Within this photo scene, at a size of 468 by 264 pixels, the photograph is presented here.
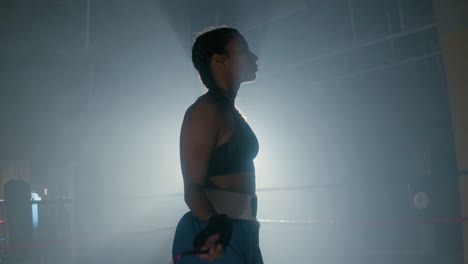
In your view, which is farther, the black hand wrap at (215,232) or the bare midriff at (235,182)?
the bare midriff at (235,182)

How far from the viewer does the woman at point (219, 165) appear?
1007 millimetres

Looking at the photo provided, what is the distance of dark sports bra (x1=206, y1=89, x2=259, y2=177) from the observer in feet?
3.48

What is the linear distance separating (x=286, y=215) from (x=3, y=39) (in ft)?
19.1

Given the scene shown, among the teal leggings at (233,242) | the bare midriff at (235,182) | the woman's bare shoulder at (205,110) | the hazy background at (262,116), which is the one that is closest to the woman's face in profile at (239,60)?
the woman's bare shoulder at (205,110)

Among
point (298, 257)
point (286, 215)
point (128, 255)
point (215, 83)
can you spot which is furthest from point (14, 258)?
point (286, 215)

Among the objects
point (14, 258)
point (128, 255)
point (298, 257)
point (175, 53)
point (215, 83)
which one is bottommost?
point (298, 257)

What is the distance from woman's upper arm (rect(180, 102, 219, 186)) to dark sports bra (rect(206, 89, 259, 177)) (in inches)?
1.2

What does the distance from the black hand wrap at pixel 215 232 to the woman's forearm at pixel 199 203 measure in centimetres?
3

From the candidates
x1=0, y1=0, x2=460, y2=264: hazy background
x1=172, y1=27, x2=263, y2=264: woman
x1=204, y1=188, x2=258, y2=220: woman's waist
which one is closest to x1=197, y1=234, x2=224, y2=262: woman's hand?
x1=172, y1=27, x2=263, y2=264: woman

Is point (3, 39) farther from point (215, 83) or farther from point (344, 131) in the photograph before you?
point (344, 131)

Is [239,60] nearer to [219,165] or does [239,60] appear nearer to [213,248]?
[219,165]

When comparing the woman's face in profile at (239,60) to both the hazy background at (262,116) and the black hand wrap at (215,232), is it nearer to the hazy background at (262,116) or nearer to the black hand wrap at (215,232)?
the black hand wrap at (215,232)

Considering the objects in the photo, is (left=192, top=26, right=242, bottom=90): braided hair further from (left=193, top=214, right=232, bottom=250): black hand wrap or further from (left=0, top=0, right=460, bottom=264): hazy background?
(left=0, top=0, right=460, bottom=264): hazy background

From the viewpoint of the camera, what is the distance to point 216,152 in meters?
1.05
